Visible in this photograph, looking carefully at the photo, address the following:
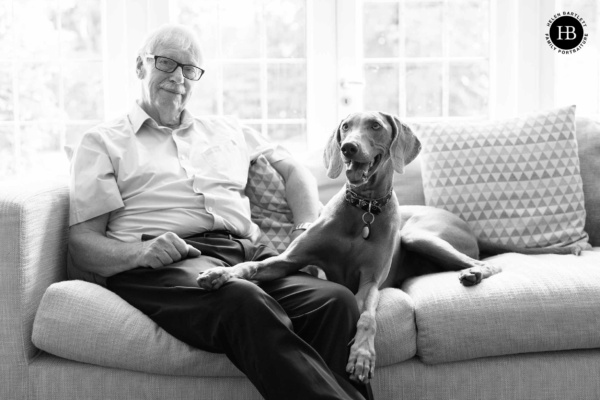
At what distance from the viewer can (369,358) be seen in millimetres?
1930

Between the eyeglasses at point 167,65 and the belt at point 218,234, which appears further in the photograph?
the eyeglasses at point 167,65

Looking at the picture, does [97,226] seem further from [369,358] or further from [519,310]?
[519,310]

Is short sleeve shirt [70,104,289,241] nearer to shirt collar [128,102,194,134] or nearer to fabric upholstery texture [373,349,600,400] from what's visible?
shirt collar [128,102,194,134]

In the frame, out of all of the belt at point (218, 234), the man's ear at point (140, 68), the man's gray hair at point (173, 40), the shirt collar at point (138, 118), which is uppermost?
the man's gray hair at point (173, 40)

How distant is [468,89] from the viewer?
3602 millimetres

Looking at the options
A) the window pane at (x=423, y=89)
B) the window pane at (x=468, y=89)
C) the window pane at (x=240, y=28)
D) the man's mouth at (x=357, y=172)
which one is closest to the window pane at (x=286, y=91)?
the window pane at (x=240, y=28)

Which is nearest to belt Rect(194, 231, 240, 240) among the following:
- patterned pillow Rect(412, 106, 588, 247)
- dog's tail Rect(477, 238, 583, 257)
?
patterned pillow Rect(412, 106, 588, 247)

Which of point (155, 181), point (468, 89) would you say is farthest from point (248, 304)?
point (468, 89)

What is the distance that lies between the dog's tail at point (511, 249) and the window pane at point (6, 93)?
2.28m

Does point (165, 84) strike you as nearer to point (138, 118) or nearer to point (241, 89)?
point (138, 118)

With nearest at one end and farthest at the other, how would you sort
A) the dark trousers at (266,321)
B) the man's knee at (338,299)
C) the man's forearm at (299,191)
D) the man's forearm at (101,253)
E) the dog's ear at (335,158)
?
the dark trousers at (266,321)
the man's knee at (338,299)
the man's forearm at (101,253)
the dog's ear at (335,158)
the man's forearm at (299,191)

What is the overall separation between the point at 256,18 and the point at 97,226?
155cm

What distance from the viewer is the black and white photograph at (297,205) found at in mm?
2094

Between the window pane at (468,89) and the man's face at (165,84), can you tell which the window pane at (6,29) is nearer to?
the man's face at (165,84)
